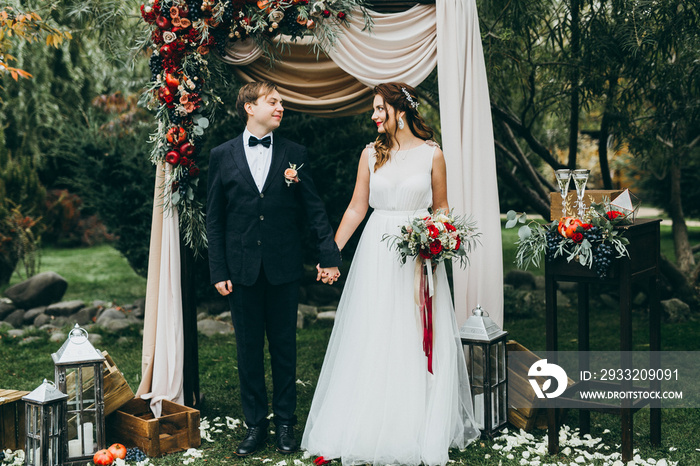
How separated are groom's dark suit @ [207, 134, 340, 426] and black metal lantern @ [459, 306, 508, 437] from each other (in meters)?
0.91

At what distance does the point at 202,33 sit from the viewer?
420cm

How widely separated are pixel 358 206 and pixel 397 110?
61 centimetres

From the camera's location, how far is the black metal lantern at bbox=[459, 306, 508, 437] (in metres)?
→ 3.87

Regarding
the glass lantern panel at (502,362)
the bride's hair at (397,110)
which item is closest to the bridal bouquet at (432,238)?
the bride's hair at (397,110)

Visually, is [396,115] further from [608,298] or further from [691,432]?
[608,298]

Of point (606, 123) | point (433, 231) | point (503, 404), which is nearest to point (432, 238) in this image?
point (433, 231)

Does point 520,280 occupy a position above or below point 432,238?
below

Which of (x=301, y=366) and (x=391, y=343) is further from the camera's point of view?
(x=301, y=366)

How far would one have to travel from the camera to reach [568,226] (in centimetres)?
340

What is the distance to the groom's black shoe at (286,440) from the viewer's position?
3.76m

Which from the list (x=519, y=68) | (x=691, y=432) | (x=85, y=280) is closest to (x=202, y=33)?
(x=519, y=68)

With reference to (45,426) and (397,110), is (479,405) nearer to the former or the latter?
(397,110)

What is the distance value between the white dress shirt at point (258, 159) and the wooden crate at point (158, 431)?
1.41 metres

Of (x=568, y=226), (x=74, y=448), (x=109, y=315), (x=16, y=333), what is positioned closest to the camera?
(x=568, y=226)
